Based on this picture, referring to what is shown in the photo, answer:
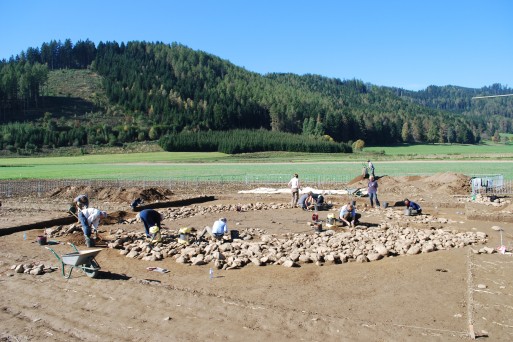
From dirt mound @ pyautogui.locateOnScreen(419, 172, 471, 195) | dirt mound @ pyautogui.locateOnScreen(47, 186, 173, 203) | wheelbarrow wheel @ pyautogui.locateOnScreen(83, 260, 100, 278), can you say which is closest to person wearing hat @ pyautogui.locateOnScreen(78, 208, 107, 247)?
wheelbarrow wheel @ pyautogui.locateOnScreen(83, 260, 100, 278)

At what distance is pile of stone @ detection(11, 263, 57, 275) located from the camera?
12.4 m

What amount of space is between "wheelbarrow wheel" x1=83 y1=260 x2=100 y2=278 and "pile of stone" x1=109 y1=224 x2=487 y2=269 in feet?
8.01

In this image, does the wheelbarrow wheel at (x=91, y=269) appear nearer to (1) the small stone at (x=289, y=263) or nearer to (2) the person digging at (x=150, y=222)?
(2) the person digging at (x=150, y=222)

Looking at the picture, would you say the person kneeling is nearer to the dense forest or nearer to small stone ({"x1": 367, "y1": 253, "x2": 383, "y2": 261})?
small stone ({"x1": 367, "y1": 253, "x2": 383, "y2": 261})

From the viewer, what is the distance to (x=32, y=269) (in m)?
12.5

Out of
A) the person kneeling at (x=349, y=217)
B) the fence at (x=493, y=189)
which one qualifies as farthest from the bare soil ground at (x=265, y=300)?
the fence at (x=493, y=189)

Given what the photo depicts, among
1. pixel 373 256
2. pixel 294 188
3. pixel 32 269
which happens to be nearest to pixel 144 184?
pixel 294 188

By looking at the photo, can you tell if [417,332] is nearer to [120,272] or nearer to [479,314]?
[479,314]

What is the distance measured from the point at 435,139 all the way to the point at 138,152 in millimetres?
97682

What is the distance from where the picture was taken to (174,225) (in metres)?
21.0

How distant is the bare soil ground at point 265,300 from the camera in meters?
8.52

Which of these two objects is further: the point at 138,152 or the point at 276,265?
the point at 138,152

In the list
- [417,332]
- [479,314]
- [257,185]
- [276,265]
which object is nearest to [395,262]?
[276,265]

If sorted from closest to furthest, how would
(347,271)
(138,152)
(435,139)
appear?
(347,271) < (138,152) < (435,139)
